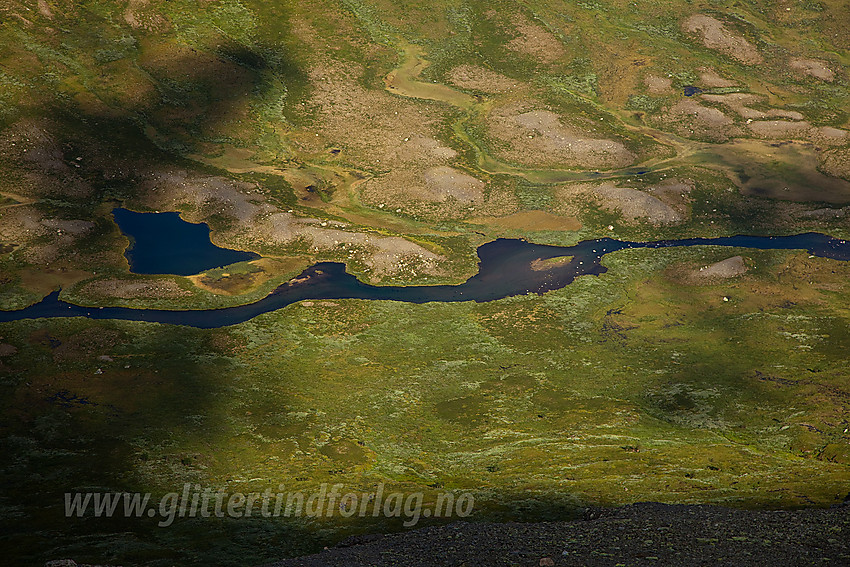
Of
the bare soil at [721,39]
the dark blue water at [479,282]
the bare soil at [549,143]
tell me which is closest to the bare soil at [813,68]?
the bare soil at [721,39]

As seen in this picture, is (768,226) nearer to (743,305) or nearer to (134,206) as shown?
(743,305)

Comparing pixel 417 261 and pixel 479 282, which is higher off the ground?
pixel 417 261

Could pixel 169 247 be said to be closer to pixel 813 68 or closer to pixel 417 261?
pixel 417 261

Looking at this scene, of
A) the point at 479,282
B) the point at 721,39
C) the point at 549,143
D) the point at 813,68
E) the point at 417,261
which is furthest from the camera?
the point at 721,39

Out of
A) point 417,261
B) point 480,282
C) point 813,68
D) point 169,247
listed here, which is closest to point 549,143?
point 480,282

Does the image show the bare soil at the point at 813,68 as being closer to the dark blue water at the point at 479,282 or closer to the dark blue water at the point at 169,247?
the dark blue water at the point at 479,282

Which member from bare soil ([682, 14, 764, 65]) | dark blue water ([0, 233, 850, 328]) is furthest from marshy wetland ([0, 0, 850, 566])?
bare soil ([682, 14, 764, 65])
